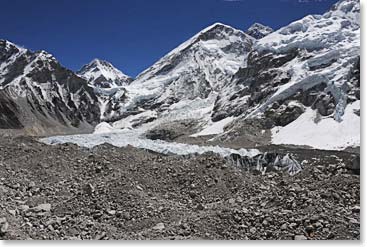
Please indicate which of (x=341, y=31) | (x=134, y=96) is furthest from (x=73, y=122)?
(x=341, y=31)

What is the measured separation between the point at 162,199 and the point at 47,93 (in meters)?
63.4

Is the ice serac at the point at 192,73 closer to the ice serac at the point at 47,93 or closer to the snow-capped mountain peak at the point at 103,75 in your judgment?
the ice serac at the point at 47,93

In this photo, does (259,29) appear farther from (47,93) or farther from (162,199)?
(47,93)

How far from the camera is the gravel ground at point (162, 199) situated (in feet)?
18.5

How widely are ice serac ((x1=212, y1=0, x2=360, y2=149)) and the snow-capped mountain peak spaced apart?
95630 millimetres

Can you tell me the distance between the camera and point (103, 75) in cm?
14512

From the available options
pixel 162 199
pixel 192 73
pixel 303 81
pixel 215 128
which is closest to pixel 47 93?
pixel 192 73

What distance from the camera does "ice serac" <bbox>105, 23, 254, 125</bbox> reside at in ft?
253

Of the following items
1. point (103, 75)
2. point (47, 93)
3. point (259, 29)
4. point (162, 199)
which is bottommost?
point (162, 199)

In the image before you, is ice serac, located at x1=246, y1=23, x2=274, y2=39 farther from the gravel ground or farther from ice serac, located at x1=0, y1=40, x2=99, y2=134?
ice serac, located at x1=0, y1=40, x2=99, y2=134

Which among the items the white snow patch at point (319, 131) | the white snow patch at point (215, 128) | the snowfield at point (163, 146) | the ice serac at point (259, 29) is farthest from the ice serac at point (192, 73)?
the snowfield at point (163, 146)

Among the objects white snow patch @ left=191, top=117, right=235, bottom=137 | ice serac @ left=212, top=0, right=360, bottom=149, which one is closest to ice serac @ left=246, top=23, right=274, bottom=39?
ice serac @ left=212, top=0, right=360, bottom=149

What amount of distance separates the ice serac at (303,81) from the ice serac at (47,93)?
2360cm

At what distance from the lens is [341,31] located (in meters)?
39.2
